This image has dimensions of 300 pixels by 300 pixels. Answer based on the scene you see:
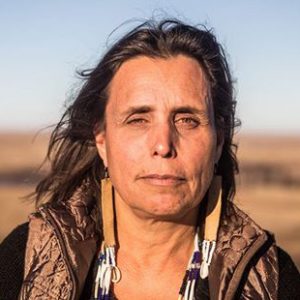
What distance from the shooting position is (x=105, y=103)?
126 inches

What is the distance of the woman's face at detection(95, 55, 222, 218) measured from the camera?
112 inches

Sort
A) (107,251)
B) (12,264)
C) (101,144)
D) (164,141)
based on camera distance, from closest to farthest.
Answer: (164,141), (12,264), (107,251), (101,144)

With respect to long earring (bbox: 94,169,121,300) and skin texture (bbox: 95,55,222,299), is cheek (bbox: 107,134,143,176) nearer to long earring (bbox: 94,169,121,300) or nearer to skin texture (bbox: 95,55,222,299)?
skin texture (bbox: 95,55,222,299)

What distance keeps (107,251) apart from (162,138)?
2.08 feet

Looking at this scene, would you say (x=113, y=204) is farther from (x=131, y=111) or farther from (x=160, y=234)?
(x=131, y=111)

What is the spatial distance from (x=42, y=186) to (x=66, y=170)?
0.53 feet

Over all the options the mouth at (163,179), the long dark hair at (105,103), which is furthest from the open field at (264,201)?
the mouth at (163,179)

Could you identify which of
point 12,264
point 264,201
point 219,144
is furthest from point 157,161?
point 264,201

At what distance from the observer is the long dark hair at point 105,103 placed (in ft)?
10.1

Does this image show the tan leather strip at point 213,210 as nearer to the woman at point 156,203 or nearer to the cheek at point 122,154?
the woman at point 156,203

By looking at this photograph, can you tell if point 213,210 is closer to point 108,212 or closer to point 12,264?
point 108,212

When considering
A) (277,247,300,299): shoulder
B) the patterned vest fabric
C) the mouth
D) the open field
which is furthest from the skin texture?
the open field

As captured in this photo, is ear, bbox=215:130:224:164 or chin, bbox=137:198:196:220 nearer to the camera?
chin, bbox=137:198:196:220

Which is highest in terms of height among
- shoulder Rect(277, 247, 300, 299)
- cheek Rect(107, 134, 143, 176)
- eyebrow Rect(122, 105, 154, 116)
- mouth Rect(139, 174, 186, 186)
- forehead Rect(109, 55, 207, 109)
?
forehead Rect(109, 55, 207, 109)
